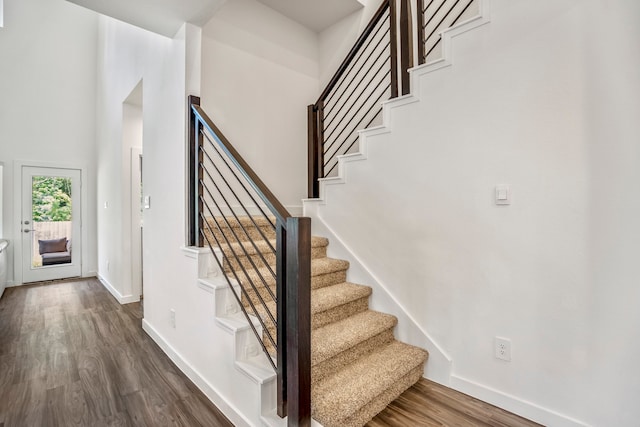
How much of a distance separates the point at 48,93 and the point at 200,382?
5986 millimetres

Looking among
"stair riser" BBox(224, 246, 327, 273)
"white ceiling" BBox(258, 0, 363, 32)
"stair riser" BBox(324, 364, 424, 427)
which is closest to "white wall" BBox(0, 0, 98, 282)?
"white ceiling" BBox(258, 0, 363, 32)

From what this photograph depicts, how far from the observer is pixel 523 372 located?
1737 millimetres

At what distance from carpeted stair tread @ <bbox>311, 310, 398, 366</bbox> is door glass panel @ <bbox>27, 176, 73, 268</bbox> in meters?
5.66

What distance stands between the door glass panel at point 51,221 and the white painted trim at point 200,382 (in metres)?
3.94

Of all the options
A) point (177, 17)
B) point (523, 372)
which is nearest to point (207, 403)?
point (523, 372)

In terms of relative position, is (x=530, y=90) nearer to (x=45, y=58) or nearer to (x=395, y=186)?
(x=395, y=186)

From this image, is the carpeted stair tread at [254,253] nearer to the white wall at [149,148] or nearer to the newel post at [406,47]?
the white wall at [149,148]

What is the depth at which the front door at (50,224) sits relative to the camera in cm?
518

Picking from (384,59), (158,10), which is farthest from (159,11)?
(384,59)

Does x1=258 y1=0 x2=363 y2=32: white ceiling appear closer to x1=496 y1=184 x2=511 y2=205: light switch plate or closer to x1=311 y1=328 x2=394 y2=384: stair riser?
x1=496 y1=184 x2=511 y2=205: light switch plate

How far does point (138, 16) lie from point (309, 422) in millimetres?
2711

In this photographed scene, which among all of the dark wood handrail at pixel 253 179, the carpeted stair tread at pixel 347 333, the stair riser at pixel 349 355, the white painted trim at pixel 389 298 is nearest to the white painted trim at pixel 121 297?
the white painted trim at pixel 389 298

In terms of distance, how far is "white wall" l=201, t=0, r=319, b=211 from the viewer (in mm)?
3006

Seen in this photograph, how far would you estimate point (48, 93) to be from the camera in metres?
5.37
